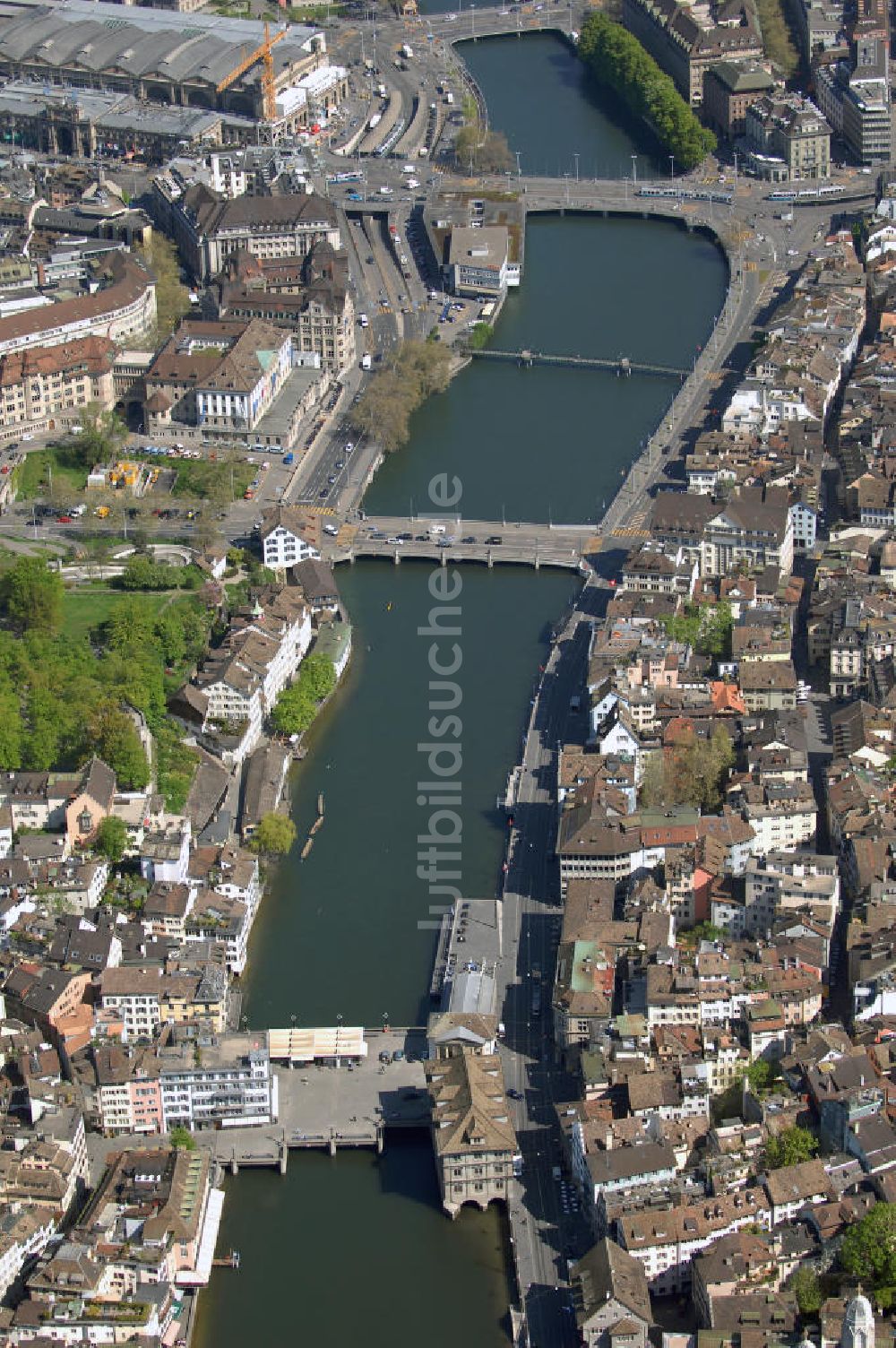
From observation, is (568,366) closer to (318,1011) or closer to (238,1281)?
(318,1011)

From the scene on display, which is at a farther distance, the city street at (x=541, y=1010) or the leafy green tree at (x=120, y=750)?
the leafy green tree at (x=120, y=750)

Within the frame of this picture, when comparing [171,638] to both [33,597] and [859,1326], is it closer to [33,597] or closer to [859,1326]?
[33,597]

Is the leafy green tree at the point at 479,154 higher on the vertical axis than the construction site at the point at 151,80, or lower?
lower

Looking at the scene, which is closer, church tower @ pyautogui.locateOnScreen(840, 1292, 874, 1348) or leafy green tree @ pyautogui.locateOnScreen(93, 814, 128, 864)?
church tower @ pyautogui.locateOnScreen(840, 1292, 874, 1348)

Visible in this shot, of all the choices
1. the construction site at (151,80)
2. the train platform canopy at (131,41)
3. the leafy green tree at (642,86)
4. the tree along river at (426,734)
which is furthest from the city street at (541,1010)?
the train platform canopy at (131,41)

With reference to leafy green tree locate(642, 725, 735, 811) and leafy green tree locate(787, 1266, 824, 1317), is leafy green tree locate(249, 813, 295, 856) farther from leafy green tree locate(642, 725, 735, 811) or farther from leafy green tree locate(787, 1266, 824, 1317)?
leafy green tree locate(787, 1266, 824, 1317)

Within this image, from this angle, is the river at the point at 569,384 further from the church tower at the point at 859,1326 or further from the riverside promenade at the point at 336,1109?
the church tower at the point at 859,1326

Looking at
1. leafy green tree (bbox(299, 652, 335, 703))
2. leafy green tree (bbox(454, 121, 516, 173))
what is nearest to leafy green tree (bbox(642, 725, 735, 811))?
leafy green tree (bbox(299, 652, 335, 703))
